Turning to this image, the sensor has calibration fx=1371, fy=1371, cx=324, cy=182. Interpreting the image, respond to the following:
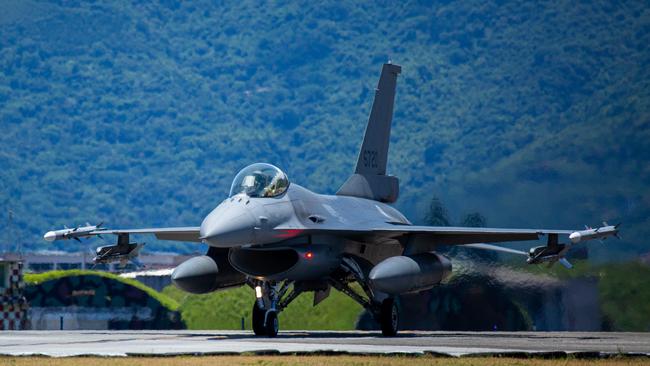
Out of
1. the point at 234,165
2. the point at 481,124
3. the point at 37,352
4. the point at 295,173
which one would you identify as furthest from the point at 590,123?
the point at 234,165

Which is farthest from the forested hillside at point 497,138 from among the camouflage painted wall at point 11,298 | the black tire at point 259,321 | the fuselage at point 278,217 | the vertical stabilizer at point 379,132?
the camouflage painted wall at point 11,298

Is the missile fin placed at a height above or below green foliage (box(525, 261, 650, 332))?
above

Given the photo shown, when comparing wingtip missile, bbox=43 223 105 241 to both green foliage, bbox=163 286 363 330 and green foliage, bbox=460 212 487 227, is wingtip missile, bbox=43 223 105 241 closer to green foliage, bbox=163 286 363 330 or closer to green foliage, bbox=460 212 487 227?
green foliage, bbox=163 286 363 330

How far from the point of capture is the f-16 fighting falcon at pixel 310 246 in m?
27.2

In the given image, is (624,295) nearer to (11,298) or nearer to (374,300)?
(374,300)

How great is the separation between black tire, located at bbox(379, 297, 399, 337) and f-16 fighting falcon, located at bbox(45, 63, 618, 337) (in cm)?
2

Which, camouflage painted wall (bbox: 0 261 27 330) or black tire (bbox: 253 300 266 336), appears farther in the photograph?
camouflage painted wall (bbox: 0 261 27 330)

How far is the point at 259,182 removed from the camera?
27672 millimetres

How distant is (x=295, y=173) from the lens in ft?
556

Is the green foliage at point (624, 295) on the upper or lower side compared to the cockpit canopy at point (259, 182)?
lower

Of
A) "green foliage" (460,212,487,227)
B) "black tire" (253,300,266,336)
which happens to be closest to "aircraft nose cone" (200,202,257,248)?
"black tire" (253,300,266,336)

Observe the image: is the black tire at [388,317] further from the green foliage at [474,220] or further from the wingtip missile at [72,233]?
the wingtip missile at [72,233]

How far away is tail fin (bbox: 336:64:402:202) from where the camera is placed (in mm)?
32812

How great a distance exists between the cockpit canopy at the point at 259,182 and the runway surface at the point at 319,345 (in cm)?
292
